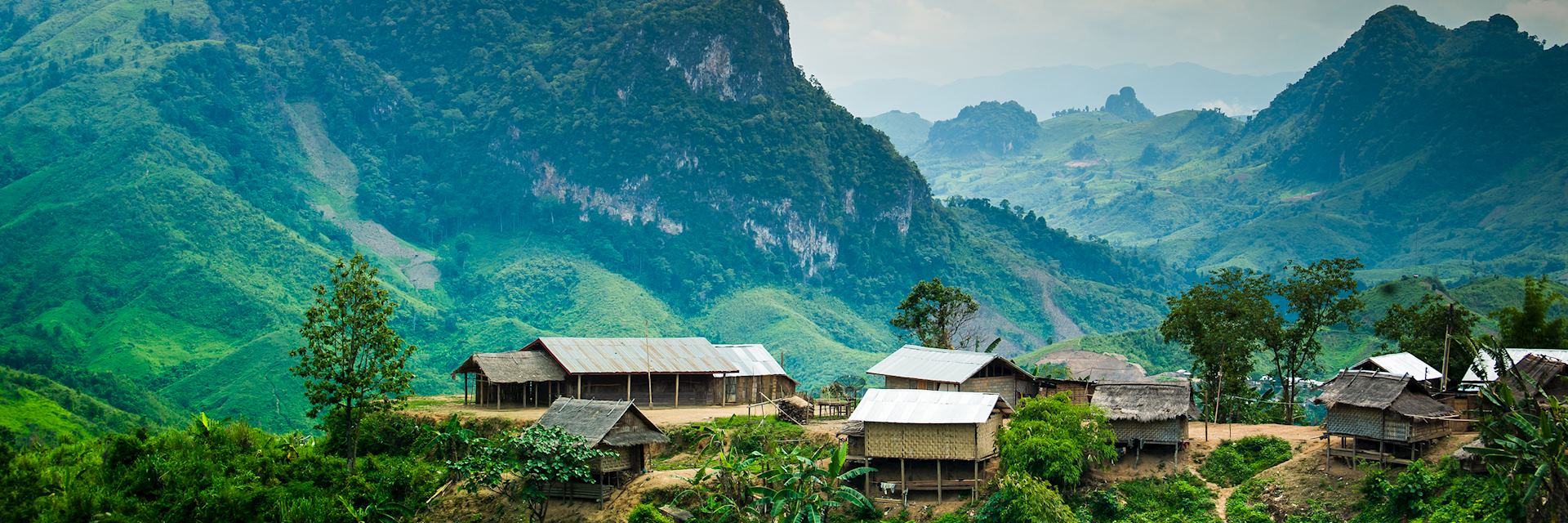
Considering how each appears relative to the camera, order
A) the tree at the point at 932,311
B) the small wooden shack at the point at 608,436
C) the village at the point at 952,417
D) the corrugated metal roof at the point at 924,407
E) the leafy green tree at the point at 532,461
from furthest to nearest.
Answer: the tree at the point at 932,311 → the small wooden shack at the point at 608,436 → the corrugated metal roof at the point at 924,407 → the leafy green tree at the point at 532,461 → the village at the point at 952,417

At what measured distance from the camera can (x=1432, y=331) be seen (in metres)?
44.5

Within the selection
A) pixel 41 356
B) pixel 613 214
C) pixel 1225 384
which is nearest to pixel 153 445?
pixel 1225 384

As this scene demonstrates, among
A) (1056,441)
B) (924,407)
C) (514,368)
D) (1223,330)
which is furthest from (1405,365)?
(514,368)

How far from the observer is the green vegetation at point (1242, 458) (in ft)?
115

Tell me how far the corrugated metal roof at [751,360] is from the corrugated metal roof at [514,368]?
738 cm

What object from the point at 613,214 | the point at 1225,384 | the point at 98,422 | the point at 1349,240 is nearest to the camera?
the point at 1225,384

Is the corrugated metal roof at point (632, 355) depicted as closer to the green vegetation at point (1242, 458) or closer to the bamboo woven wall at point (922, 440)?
the bamboo woven wall at point (922, 440)

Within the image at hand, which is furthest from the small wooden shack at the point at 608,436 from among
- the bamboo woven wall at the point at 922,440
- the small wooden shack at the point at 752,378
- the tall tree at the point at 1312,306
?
the tall tree at the point at 1312,306

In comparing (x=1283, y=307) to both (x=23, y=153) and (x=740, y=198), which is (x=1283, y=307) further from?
(x=23, y=153)

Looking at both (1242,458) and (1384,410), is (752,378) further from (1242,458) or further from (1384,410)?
Result: (1384,410)

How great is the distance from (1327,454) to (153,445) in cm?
3162

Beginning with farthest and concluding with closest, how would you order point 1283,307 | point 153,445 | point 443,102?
point 443,102, point 1283,307, point 153,445

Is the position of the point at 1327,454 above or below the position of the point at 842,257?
below

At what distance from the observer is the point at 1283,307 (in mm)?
135250
